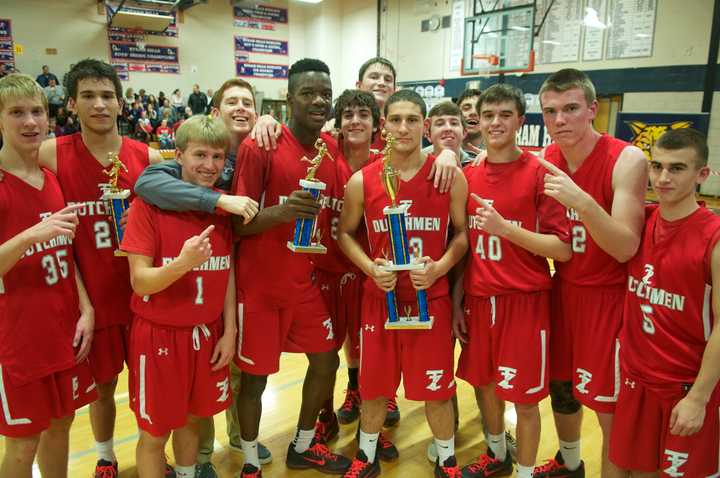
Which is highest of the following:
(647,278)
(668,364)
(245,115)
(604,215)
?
(245,115)

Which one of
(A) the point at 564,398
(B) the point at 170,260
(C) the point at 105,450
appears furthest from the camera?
(C) the point at 105,450

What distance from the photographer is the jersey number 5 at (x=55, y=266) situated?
8.22 ft

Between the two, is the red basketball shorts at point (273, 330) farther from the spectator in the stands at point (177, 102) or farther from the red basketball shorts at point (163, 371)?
the spectator in the stands at point (177, 102)

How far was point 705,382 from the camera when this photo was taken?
2.13m

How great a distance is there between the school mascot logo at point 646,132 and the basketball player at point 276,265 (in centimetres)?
755

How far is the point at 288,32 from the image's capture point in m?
20.4

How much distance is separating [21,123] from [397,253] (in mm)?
1981

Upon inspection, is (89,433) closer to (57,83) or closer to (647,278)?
(647,278)

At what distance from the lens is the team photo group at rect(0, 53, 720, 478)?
2350mm

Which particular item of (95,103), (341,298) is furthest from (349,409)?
(95,103)

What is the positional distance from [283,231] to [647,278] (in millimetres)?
1939

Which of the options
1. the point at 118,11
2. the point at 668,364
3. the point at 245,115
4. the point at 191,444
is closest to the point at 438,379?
the point at 668,364

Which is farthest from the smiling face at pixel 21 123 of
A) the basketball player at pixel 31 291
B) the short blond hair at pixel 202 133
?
the short blond hair at pixel 202 133

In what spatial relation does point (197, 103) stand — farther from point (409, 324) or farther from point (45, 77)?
point (409, 324)
